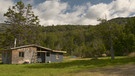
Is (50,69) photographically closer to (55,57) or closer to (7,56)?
(7,56)

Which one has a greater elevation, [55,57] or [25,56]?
[25,56]

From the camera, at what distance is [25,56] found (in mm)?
51938

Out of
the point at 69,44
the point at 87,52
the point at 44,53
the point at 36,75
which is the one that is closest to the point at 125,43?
the point at 87,52

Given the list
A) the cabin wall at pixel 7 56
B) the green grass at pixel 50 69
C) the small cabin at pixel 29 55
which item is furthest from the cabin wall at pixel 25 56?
the green grass at pixel 50 69

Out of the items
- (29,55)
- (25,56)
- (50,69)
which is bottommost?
(50,69)

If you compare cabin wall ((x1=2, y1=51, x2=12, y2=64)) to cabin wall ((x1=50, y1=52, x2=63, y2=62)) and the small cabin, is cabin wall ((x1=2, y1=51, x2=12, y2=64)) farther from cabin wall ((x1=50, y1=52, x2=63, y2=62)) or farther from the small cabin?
cabin wall ((x1=50, y1=52, x2=63, y2=62))

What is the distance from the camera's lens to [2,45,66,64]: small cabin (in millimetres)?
50469

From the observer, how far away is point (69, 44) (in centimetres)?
12575

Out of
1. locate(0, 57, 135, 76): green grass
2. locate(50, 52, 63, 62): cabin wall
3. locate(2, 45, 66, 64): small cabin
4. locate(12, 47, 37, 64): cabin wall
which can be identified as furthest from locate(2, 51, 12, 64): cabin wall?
locate(0, 57, 135, 76): green grass

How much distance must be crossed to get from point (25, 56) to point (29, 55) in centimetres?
87

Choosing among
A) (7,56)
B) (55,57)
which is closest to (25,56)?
(7,56)

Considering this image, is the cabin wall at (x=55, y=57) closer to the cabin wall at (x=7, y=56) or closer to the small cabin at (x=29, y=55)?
the small cabin at (x=29, y=55)

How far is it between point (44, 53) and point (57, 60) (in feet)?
11.4

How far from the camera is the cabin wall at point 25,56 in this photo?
50.4 metres
